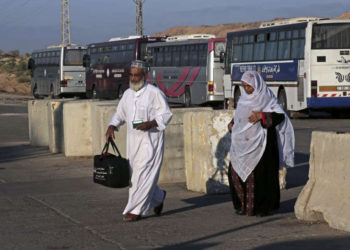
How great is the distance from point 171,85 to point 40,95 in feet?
66.7

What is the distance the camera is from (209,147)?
37.4ft

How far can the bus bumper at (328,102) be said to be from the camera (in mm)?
26422

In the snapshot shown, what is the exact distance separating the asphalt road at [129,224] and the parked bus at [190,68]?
67.9 ft

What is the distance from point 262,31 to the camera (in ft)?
102

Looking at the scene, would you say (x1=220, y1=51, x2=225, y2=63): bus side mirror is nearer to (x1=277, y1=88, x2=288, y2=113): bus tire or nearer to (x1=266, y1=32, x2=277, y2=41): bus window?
(x1=266, y1=32, x2=277, y2=41): bus window

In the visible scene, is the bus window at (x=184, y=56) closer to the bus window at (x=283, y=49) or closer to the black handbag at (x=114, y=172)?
the bus window at (x=283, y=49)

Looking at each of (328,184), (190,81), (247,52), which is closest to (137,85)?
(328,184)

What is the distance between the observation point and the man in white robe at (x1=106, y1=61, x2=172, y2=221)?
9.15 metres

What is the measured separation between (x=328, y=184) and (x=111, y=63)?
36.2 metres

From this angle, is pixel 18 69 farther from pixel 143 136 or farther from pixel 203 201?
pixel 143 136

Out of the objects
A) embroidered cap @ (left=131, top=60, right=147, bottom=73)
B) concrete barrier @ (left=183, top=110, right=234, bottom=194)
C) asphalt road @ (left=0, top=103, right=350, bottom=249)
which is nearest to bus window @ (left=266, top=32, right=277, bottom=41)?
asphalt road @ (left=0, top=103, right=350, bottom=249)

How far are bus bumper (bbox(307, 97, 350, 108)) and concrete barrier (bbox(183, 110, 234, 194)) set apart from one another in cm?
1517

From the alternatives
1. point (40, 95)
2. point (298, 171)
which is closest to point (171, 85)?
point (40, 95)

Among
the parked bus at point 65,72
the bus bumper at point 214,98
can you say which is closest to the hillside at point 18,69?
the parked bus at point 65,72
